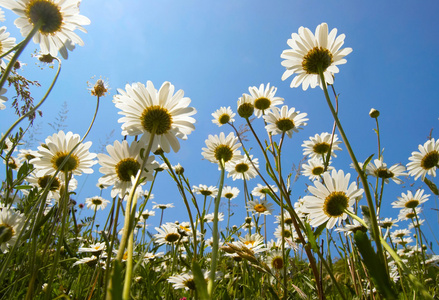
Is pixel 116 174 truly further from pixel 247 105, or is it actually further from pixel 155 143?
pixel 247 105

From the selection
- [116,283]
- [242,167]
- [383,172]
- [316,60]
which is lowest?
[116,283]

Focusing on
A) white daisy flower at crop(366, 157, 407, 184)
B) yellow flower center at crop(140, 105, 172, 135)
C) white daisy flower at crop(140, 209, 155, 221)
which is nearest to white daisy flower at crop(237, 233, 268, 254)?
yellow flower center at crop(140, 105, 172, 135)

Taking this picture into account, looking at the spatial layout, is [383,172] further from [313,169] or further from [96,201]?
[96,201]

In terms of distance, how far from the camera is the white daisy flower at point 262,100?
2160 mm

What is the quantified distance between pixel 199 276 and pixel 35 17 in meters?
1.14

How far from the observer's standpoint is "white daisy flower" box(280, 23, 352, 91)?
4.17 ft

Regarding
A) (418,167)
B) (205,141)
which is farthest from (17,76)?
(418,167)

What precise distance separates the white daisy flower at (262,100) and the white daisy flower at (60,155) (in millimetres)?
1241

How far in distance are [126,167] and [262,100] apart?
1338mm

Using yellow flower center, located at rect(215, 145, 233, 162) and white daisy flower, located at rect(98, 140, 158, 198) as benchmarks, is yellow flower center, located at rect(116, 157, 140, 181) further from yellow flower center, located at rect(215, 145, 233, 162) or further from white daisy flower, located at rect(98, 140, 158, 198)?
yellow flower center, located at rect(215, 145, 233, 162)

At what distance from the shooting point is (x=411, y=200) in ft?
10.3

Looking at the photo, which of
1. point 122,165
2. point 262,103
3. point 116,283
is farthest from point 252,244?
point 116,283

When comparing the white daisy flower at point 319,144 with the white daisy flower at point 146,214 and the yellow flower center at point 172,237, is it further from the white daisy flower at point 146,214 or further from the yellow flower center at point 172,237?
the white daisy flower at point 146,214

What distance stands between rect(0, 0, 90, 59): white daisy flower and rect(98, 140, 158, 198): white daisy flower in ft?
1.61
